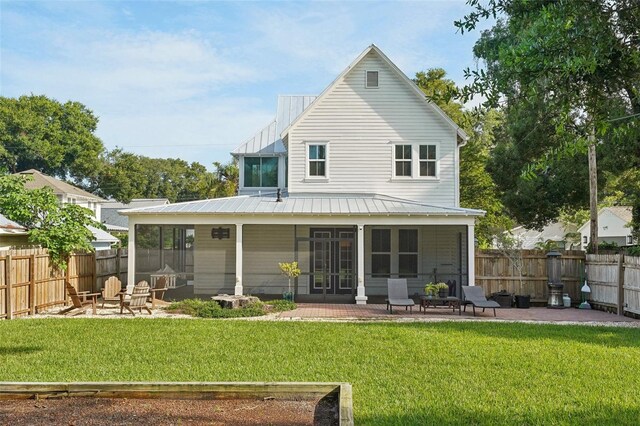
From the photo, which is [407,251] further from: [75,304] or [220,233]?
[75,304]

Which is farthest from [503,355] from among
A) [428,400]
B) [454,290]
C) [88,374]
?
[454,290]

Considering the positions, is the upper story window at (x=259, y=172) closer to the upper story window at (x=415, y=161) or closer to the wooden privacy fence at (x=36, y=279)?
the upper story window at (x=415, y=161)

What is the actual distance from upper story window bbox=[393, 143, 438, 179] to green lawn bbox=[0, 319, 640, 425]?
8357mm

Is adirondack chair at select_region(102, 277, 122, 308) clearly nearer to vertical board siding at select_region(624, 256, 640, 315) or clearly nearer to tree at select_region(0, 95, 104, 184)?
vertical board siding at select_region(624, 256, 640, 315)

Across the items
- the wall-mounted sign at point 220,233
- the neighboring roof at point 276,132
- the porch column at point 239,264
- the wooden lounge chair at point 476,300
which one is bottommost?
the wooden lounge chair at point 476,300

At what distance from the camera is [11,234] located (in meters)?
20.5

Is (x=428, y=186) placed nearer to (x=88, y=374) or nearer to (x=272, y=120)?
(x=272, y=120)

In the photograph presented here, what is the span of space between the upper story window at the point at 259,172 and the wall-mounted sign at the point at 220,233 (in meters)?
3.13

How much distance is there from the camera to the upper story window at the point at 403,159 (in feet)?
69.7

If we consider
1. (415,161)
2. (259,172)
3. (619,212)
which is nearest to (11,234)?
(259,172)

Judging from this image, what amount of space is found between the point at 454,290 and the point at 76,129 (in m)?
59.5

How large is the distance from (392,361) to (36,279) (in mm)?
11029

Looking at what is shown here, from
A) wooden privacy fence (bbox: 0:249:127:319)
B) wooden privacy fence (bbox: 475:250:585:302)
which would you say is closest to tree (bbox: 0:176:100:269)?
wooden privacy fence (bbox: 0:249:127:319)

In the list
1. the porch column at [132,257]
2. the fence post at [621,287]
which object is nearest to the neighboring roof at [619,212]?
the fence post at [621,287]
